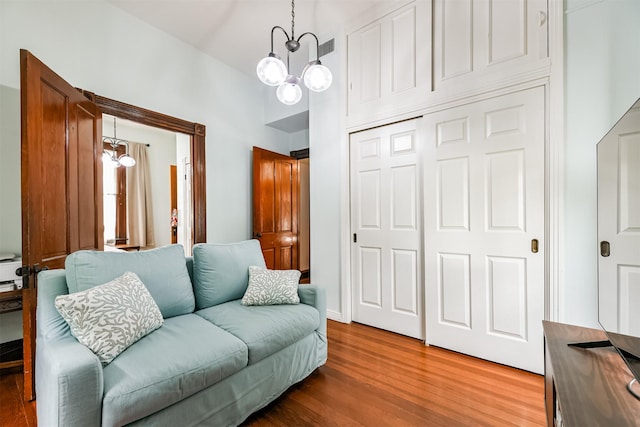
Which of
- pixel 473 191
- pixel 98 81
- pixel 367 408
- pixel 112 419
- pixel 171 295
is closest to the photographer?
pixel 112 419

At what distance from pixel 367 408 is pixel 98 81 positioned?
3530 mm

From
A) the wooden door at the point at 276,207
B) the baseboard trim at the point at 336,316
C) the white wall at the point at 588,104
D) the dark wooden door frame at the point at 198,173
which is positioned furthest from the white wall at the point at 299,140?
the white wall at the point at 588,104

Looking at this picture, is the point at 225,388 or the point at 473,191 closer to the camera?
the point at 225,388

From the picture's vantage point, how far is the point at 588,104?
6.23 feet

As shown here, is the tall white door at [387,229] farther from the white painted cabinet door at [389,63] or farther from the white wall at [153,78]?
the white wall at [153,78]

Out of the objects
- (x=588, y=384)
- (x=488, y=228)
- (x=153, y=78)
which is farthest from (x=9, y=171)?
(x=488, y=228)

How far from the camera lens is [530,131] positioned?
205cm

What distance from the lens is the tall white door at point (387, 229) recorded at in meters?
2.65

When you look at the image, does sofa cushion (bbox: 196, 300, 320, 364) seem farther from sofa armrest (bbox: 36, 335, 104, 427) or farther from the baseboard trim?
the baseboard trim

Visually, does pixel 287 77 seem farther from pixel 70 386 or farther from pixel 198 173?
pixel 70 386

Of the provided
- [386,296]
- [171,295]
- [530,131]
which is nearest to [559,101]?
[530,131]

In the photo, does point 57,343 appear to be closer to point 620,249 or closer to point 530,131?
point 620,249

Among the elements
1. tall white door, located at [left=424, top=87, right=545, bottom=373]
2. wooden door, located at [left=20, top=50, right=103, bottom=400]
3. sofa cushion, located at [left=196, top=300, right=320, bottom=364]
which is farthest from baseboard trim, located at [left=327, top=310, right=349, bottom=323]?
wooden door, located at [left=20, top=50, right=103, bottom=400]

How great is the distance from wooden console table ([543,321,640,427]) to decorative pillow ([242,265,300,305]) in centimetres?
148
